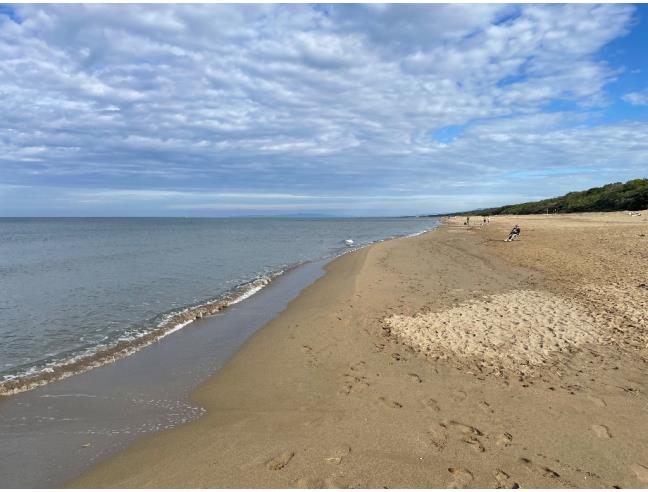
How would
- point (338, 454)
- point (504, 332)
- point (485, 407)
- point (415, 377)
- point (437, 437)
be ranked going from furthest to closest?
point (504, 332)
point (415, 377)
point (485, 407)
point (437, 437)
point (338, 454)

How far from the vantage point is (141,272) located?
73.0 feet

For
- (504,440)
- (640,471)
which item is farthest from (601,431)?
(504,440)

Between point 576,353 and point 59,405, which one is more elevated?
point 576,353

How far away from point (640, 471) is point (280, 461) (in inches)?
157

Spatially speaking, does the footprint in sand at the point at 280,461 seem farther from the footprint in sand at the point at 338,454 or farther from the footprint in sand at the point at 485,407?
the footprint in sand at the point at 485,407

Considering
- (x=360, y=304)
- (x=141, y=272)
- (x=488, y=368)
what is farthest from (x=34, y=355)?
(x=141, y=272)

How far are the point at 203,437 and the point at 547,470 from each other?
14.1 feet

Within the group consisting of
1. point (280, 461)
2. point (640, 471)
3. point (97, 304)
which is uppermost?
point (640, 471)

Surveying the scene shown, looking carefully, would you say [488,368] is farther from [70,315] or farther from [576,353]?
[70,315]

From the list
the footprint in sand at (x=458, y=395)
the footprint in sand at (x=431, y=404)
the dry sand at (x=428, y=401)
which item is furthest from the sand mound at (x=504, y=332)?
the footprint in sand at (x=431, y=404)

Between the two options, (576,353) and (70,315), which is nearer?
(576,353)

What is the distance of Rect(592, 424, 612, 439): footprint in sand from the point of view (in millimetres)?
5094

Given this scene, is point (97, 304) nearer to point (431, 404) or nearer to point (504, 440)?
point (431, 404)

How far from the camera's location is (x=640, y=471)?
439 cm
